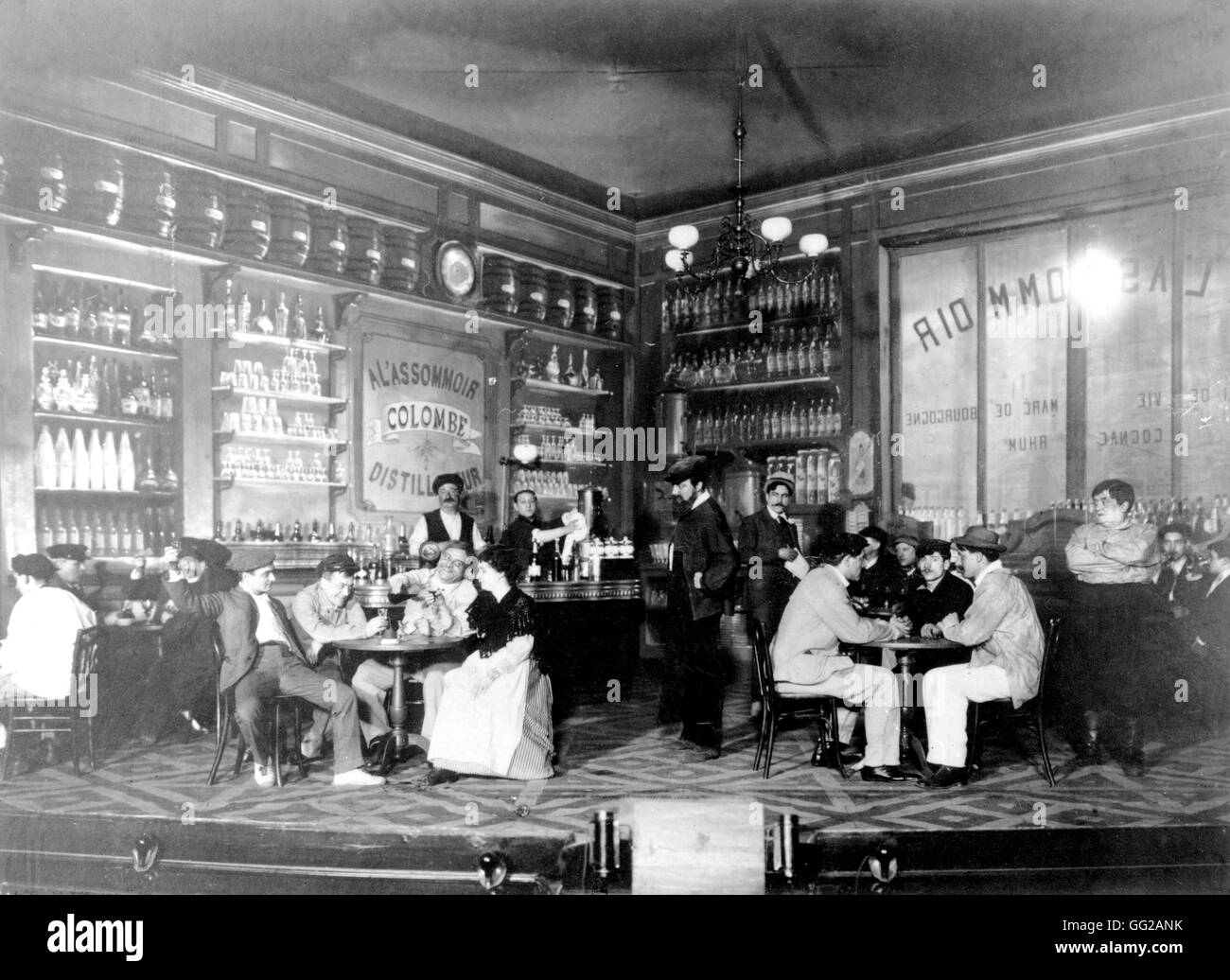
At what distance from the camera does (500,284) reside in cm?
870

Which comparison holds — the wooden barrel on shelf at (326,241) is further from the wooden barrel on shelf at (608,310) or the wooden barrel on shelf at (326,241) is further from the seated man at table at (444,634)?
the wooden barrel on shelf at (608,310)

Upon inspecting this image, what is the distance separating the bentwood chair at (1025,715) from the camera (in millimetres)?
5074

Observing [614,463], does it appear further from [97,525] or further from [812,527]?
[97,525]

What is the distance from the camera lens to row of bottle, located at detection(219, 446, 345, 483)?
702 cm

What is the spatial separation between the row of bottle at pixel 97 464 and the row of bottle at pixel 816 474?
5.05 m

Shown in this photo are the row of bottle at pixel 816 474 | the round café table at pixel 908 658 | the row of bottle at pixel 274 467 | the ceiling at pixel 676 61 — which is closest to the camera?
the round café table at pixel 908 658

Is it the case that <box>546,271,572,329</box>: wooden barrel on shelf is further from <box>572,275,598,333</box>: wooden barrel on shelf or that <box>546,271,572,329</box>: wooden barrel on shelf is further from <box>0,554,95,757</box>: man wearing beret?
<box>0,554,95,757</box>: man wearing beret

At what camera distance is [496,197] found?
8.75 m

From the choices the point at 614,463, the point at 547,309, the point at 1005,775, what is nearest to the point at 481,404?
the point at 547,309

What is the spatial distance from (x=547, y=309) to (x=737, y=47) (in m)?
3.16

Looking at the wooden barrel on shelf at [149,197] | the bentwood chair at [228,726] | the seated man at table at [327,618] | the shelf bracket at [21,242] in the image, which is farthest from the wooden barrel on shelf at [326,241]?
the bentwood chair at [228,726]

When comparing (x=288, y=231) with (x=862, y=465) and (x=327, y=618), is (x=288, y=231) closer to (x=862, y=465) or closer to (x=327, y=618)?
(x=327, y=618)

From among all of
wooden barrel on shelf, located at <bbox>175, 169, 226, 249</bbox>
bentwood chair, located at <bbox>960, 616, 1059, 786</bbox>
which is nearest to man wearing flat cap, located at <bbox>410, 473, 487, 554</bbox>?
wooden barrel on shelf, located at <bbox>175, 169, 226, 249</bbox>

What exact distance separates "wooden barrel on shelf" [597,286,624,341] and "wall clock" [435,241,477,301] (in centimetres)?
156
